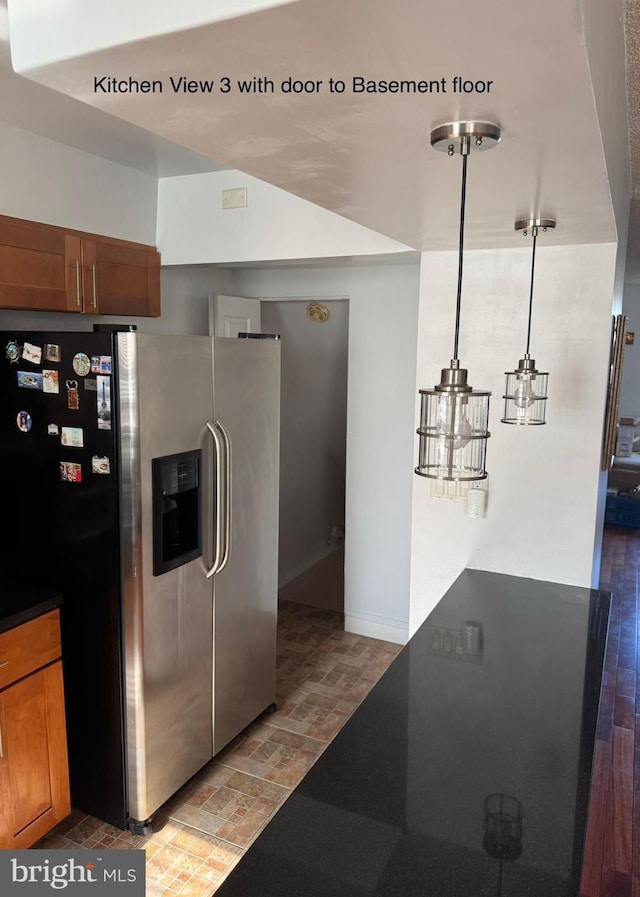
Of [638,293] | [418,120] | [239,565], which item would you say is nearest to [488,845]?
[418,120]

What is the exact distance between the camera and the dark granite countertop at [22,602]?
2.20 meters

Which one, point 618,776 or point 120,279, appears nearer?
point 618,776

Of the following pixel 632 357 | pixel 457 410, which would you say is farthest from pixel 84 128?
pixel 632 357

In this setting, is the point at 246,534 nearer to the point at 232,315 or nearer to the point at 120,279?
the point at 120,279

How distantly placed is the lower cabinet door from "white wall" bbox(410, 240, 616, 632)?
1611 millimetres

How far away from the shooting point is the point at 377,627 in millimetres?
4180

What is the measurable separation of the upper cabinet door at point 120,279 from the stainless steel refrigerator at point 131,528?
0.58m

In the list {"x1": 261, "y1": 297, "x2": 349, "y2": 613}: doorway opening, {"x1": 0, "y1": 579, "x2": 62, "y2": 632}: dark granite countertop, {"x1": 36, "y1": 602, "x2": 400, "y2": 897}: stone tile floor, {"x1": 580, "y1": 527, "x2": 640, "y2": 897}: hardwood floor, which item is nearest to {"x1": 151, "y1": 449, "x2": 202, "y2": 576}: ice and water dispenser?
{"x1": 0, "y1": 579, "x2": 62, "y2": 632}: dark granite countertop

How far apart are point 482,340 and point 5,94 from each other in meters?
1.97

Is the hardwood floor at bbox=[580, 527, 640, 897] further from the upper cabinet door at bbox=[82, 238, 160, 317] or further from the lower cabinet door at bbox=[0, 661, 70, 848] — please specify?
the upper cabinet door at bbox=[82, 238, 160, 317]

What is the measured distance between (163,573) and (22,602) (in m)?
0.50

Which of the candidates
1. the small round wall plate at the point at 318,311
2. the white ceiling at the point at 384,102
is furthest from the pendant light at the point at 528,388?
the small round wall plate at the point at 318,311

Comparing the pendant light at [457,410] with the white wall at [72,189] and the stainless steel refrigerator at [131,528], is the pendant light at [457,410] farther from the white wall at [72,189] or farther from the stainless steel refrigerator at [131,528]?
the white wall at [72,189]

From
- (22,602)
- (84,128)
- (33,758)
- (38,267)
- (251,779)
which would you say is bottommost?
(251,779)
